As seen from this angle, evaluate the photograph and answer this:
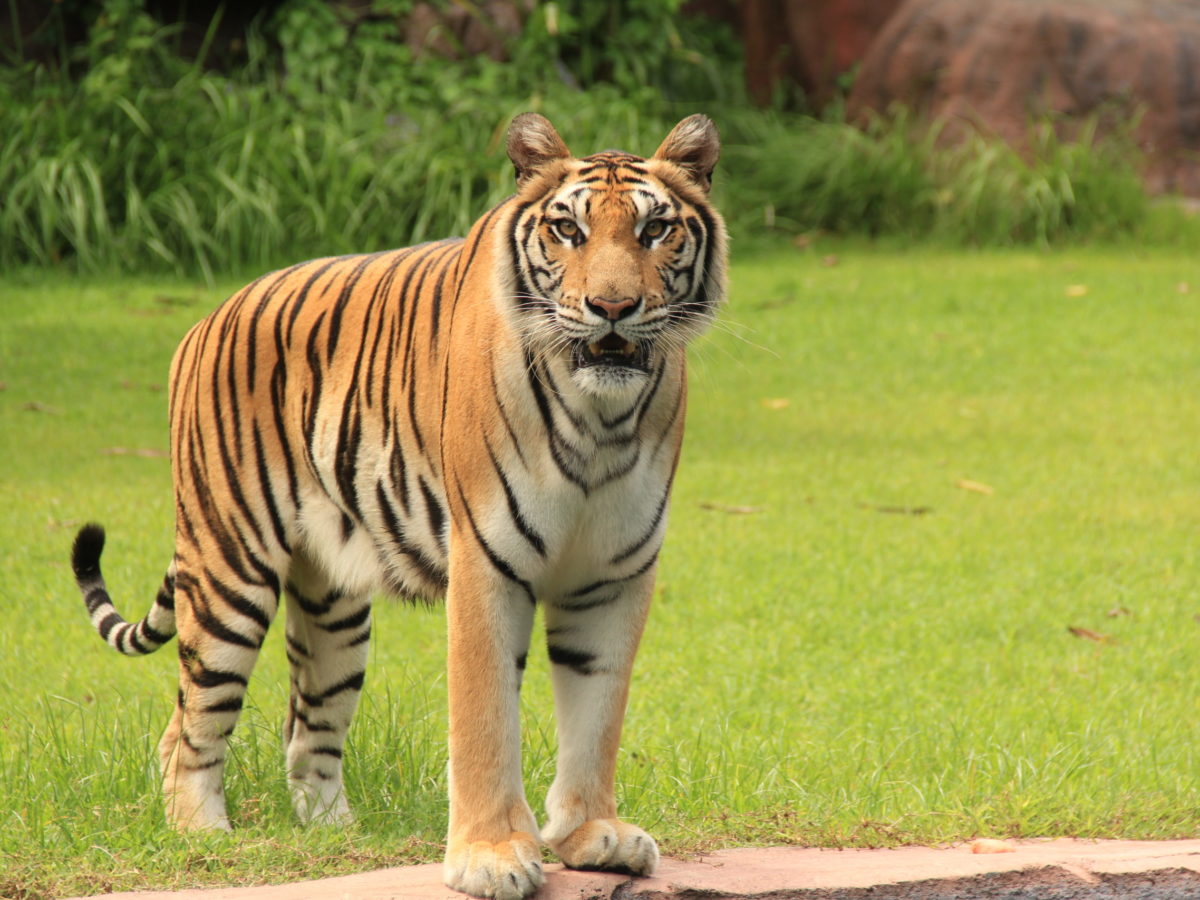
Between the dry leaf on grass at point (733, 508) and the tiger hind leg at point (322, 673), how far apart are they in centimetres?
297

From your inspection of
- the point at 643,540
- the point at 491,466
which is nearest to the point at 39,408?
the point at 491,466

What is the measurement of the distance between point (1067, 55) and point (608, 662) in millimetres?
10818

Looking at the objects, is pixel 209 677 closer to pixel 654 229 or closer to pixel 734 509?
pixel 654 229

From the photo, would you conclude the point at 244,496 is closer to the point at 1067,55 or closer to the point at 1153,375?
the point at 1153,375

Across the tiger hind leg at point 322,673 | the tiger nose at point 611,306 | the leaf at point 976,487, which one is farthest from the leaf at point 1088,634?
the tiger nose at point 611,306

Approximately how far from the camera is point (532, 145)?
3150 mm

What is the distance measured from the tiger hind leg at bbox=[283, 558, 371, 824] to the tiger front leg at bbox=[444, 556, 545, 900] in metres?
0.87

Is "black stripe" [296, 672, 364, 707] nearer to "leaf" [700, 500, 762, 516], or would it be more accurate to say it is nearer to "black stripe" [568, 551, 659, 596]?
"black stripe" [568, 551, 659, 596]

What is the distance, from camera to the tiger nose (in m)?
2.88

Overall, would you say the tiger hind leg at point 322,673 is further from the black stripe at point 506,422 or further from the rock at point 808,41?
the rock at point 808,41

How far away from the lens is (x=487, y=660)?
10.1 feet

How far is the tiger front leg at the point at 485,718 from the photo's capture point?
3043 millimetres

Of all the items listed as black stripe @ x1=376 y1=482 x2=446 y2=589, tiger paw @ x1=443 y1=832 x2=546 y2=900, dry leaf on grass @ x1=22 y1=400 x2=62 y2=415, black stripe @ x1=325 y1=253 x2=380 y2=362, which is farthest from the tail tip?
dry leaf on grass @ x1=22 y1=400 x2=62 y2=415

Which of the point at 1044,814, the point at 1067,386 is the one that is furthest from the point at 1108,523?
the point at 1044,814
